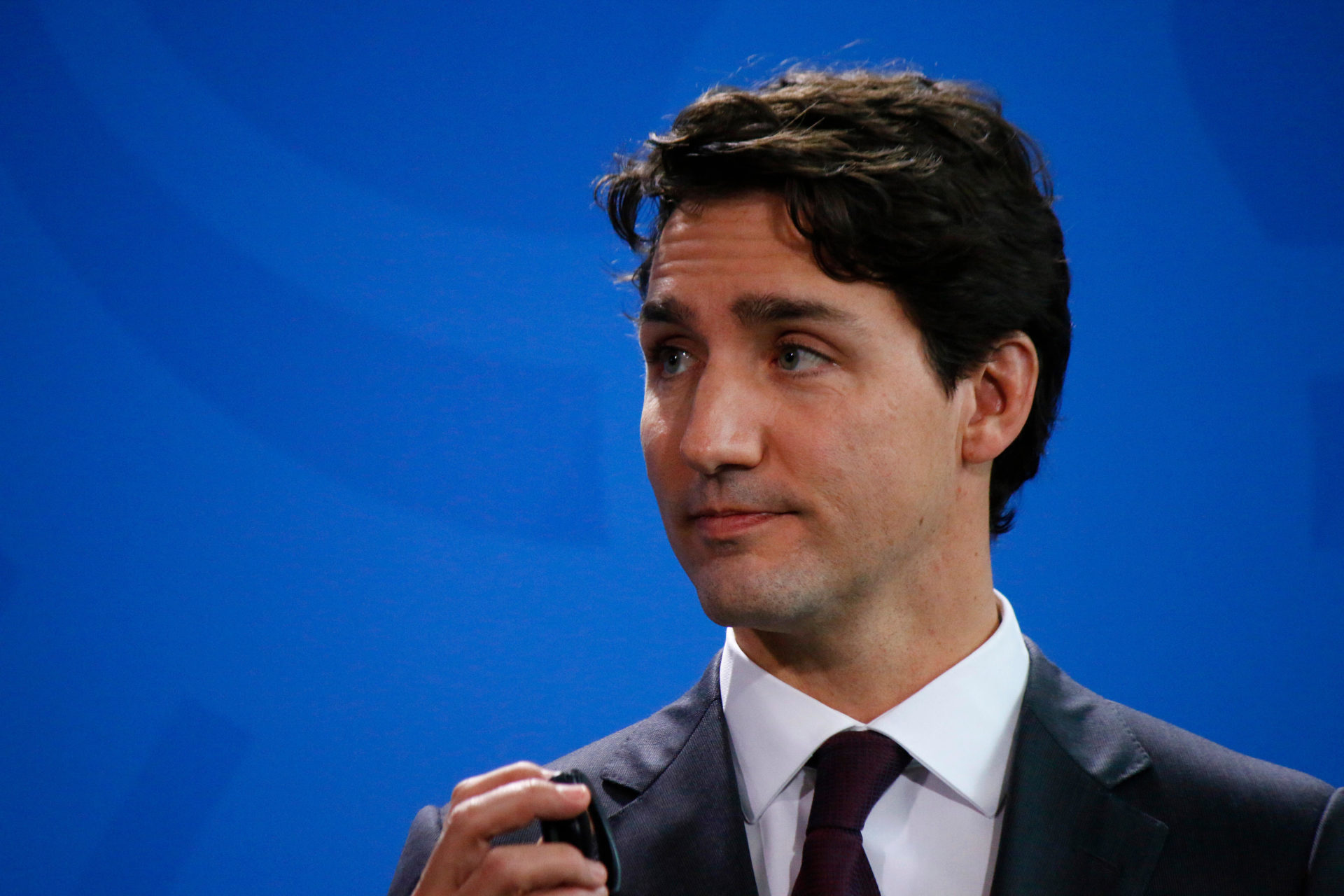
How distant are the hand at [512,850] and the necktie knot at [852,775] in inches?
13.2

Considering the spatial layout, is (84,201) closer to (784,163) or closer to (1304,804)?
(784,163)

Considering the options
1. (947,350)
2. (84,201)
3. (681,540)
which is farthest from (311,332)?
(947,350)

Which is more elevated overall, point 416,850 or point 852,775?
point 852,775

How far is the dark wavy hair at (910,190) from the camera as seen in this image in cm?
143

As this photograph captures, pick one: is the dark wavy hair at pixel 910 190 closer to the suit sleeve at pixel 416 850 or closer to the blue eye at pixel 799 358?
the blue eye at pixel 799 358

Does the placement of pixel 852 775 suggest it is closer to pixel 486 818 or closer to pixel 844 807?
pixel 844 807

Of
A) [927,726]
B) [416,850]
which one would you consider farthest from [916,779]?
[416,850]

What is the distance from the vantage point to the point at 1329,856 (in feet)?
4.37

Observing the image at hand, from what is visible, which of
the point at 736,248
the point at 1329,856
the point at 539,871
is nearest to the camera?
the point at 539,871

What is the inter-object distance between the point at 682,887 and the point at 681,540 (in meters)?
A: 0.40

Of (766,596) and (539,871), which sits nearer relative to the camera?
(539,871)

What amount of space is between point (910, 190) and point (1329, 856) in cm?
88

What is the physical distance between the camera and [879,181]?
4.75 ft

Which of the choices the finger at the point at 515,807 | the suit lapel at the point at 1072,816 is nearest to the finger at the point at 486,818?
the finger at the point at 515,807
